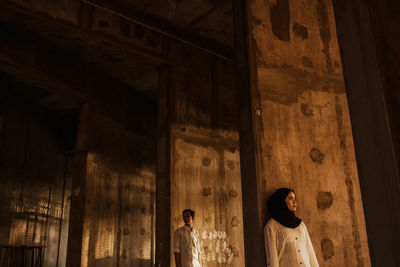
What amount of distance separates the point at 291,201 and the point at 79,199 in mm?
8246

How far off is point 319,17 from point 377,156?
5.20 meters

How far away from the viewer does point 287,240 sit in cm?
404

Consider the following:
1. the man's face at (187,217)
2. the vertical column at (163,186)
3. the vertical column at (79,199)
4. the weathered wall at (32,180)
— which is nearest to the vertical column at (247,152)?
the man's face at (187,217)

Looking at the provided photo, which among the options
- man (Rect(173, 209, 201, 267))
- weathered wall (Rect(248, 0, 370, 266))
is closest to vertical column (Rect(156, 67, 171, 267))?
man (Rect(173, 209, 201, 267))

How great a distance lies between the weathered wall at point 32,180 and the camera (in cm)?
1329

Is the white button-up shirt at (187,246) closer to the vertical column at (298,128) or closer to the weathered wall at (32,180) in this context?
the vertical column at (298,128)

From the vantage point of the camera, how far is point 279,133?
17.0 feet

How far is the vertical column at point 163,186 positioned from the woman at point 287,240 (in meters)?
5.04

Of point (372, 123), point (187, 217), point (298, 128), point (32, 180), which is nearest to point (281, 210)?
point (298, 128)

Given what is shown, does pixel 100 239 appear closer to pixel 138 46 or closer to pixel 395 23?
pixel 138 46

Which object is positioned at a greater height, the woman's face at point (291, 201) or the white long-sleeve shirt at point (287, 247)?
the woman's face at point (291, 201)

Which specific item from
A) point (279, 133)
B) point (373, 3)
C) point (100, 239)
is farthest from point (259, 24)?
point (100, 239)

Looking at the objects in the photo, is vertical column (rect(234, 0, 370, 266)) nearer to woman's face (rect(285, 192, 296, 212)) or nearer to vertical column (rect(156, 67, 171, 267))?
woman's face (rect(285, 192, 296, 212))

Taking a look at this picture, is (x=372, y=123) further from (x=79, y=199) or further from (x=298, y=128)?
(x=79, y=199)
